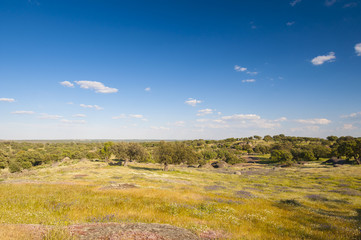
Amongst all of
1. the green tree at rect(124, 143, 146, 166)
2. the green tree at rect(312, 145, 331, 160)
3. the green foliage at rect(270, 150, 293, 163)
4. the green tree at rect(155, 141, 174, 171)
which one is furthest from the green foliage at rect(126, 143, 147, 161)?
the green tree at rect(312, 145, 331, 160)

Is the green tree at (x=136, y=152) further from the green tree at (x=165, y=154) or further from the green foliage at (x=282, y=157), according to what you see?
the green foliage at (x=282, y=157)

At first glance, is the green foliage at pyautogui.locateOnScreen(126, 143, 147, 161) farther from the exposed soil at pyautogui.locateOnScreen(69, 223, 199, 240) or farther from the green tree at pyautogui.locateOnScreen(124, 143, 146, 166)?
the exposed soil at pyautogui.locateOnScreen(69, 223, 199, 240)

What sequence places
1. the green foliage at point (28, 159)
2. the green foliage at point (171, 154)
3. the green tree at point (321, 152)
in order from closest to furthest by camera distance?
the green foliage at point (171, 154) < the green foliage at point (28, 159) < the green tree at point (321, 152)

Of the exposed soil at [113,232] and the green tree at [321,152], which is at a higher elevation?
the exposed soil at [113,232]

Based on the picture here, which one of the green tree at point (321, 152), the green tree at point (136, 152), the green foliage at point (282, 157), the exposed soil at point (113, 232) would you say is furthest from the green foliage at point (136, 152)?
the green tree at point (321, 152)

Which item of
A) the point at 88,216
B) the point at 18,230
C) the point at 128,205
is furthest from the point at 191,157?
the point at 18,230

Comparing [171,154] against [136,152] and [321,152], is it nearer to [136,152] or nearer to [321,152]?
[136,152]

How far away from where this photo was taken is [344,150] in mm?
76625

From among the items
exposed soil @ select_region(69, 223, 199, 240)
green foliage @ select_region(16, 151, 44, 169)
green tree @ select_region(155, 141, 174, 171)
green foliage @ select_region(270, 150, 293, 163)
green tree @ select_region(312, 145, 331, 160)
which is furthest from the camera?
green tree @ select_region(312, 145, 331, 160)

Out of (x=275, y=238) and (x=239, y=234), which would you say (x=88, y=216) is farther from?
(x=275, y=238)

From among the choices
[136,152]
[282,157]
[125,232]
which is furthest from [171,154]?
[282,157]

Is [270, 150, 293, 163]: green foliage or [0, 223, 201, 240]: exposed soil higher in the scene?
[0, 223, 201, 240]: exposed soil

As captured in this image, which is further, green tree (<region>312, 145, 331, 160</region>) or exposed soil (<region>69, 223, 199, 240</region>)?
green tree (<region>312, 145, 331, 160</region>)

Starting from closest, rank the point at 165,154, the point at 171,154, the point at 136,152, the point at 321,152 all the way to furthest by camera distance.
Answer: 1. the point at 171,154
2. the point at 165,154
3. the point at 136,152
4. the point at 321,152
